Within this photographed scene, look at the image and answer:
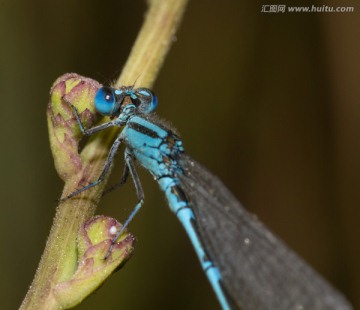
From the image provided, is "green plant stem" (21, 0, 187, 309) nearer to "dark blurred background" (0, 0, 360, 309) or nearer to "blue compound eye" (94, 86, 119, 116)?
"blue compound eye" (94, 86, 119, 116)

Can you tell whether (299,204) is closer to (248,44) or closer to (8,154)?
(248,44)

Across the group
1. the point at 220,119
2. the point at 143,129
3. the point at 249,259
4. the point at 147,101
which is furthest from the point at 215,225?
the point at 220,119

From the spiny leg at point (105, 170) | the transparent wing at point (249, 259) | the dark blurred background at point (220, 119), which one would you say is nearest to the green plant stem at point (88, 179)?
the spiny leg at point (105, 170)

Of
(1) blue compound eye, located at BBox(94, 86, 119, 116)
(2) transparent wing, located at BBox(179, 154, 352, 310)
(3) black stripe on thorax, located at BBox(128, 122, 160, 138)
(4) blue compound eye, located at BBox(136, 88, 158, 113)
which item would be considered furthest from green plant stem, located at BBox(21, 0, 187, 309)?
(2) transparent wing, located at BBox(179, 154, 352, 310)

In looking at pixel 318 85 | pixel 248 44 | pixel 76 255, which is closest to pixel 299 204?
pixel 318 85

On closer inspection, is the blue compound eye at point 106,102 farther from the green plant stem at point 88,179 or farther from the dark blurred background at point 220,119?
the dark blurred background at point 220,119

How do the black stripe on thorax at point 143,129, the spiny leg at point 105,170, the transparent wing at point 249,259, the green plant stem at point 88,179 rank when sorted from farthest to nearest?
Answer: the black stripe on thorax at point 143,129 → the transparent wing at point 249,259 → the spiny leg at point 105,170 → the green plant stem at point 88,179
